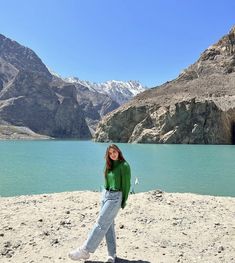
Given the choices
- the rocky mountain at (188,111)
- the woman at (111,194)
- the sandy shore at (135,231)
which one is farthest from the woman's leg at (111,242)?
the rocky mountain at (188,111)

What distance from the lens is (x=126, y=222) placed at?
13195 mm

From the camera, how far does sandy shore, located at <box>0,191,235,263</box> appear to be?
402 inches

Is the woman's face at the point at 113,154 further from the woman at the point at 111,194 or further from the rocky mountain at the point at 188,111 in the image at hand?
the rocky mountain at the point at 188,111

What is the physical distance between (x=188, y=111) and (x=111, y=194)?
13327 centimetres

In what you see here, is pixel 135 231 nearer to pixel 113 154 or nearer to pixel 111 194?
pixel 111 194

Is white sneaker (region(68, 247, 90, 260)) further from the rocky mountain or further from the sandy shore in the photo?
the rocky mountain

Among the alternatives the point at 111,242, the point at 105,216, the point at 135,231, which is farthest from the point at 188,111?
the point at 105,216

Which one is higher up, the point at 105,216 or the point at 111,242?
the point at 105,216

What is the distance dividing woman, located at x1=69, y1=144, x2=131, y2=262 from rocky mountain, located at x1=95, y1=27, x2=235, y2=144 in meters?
128

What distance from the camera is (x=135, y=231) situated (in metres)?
12.2

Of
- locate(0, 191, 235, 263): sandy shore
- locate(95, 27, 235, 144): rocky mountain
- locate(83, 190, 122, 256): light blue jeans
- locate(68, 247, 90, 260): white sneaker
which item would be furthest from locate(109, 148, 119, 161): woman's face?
locate(95, 27, 235, 144): rocky mountain

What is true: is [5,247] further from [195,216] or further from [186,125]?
[186,125]

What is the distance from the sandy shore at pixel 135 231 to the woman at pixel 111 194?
51 centimetres

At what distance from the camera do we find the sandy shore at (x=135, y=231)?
1022cm
